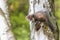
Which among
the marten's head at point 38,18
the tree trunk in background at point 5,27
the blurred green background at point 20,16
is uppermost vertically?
the marten's head at point 38,18

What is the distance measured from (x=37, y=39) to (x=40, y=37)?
A: 2 centimetres

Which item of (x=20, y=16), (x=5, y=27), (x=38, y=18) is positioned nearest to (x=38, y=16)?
(x=38, y=18)

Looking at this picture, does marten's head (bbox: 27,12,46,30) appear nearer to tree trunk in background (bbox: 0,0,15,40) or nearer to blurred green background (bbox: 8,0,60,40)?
tree trunk in background (bbox: 0,0,15,40)

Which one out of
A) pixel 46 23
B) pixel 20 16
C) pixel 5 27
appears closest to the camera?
pixel 46 23

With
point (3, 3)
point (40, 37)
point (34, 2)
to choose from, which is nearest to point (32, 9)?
point (34, 2)

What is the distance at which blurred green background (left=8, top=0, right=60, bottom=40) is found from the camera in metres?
2.92

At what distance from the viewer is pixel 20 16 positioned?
304 centimetres

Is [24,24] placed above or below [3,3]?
below

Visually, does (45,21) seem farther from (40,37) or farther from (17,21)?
(17,21)

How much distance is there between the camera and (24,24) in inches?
119

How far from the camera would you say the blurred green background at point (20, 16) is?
9.59 feet

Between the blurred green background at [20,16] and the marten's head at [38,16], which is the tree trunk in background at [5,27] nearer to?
the marten's head at [38,16]

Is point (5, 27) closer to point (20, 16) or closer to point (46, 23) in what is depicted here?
point (46, 23)

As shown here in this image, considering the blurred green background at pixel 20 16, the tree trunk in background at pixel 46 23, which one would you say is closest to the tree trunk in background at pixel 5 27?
the tree trunk in background at pixel 46 23
